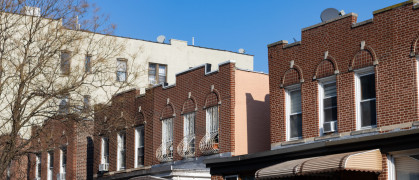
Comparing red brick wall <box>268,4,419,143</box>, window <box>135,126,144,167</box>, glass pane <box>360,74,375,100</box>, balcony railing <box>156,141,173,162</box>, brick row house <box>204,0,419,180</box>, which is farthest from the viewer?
window <box>135,126,144,167</box>

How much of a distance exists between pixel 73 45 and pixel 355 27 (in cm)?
1045

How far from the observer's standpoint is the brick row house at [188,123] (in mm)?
26203

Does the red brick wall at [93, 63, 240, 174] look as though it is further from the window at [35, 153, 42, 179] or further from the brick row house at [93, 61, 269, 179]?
the window at [35, 153, 42, 179]

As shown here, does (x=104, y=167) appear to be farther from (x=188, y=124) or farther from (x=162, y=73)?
(x=162, y=73)

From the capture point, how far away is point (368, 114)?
20.9 metres

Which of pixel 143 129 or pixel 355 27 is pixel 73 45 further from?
pixel 355 27

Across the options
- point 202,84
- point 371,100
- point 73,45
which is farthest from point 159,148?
point 371,100

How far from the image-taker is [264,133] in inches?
1064

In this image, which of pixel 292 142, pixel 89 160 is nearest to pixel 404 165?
pixel 292 142

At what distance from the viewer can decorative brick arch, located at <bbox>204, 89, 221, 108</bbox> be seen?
26.8 metres

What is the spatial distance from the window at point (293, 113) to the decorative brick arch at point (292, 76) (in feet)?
0.68

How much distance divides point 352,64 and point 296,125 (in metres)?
3.29

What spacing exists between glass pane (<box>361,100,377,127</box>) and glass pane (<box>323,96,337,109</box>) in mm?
1175

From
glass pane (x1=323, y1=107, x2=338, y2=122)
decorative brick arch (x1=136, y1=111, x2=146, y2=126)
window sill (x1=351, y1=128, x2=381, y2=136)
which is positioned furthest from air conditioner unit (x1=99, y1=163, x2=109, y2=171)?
window sill (x1=351, y1=128, x2=381, y2=136)
